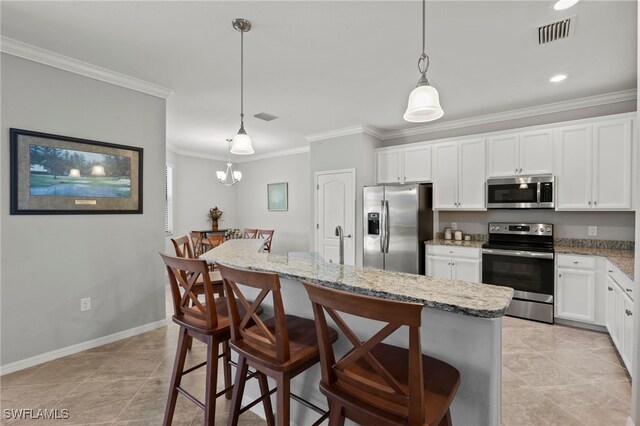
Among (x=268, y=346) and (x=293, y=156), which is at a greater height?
(x=293, y=156)

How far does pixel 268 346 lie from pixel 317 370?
0.50m

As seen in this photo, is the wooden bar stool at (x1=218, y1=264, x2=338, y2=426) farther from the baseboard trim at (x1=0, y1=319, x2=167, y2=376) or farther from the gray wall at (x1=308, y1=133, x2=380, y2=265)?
the gray wall at (x1=308, y1=133, x2=380, y2=265)

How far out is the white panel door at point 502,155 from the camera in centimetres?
399

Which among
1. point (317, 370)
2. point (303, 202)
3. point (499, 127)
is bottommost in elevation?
point (317, 370)

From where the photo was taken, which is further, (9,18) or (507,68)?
(507,68)

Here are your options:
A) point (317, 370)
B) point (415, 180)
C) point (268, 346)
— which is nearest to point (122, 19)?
point (268, 346)

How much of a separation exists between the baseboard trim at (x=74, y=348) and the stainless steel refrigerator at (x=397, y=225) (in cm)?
296

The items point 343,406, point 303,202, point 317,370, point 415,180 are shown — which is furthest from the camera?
point 303,202

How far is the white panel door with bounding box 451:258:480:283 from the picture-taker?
4012mm

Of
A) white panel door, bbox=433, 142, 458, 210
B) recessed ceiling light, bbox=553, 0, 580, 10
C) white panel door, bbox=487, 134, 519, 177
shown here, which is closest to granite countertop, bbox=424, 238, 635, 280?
white panel door, bbox=433, 142, 458, 210

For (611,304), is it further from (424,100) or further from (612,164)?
(424,100)

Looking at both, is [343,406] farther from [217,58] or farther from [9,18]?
[9,18]

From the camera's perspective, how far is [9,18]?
2.26 m

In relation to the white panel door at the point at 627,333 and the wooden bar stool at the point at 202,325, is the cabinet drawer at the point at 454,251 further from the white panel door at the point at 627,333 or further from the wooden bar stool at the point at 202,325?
the wooden bar stool at the point at 202,325
